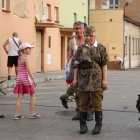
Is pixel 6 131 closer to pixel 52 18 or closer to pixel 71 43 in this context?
pixel 71 43

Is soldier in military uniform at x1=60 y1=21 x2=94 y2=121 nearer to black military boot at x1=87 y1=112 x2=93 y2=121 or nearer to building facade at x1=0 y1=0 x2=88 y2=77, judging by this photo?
black military boot at x1=87 y1=112 x2=93 y2=121

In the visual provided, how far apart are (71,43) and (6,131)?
7.86ft

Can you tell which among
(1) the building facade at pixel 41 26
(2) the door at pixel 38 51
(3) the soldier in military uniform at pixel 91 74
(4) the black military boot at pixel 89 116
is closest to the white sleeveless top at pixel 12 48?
(1) the building facade at pixel 41 26

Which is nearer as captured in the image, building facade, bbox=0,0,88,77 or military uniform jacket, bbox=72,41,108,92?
military uniform jacket, bbox=72,41,108,92

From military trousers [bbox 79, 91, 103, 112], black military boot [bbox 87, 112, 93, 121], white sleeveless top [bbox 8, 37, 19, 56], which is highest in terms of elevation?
white sleeveless top [bbox 8, 37, 19, 56]

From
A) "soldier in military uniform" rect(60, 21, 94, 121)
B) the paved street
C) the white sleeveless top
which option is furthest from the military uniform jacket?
the white sleeveless top

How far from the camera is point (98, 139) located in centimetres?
870

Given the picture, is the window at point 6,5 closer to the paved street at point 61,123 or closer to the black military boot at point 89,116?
the paved street at point 61,123

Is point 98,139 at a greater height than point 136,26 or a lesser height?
lesser

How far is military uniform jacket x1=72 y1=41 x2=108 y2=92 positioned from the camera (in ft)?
29.7

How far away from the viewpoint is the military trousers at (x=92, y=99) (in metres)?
9.09

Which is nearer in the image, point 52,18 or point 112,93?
point 112,93

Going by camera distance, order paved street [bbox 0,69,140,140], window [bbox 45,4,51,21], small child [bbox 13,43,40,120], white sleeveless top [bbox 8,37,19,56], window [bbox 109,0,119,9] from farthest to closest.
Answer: window [bbox 109,0,119,9] < window [bbox 45,4,51,21] < white sleeveless top [bbox 8,37,19,56] < small child [bbox 13,43,40,120] < paved street [bbox 0,69,140,140]

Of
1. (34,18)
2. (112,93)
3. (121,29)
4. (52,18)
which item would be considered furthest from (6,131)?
(121,29)
